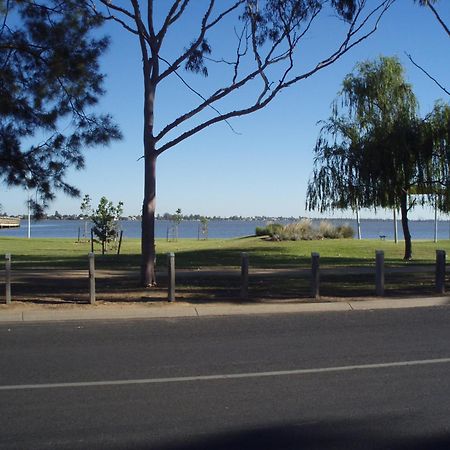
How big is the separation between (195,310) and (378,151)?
15094mm

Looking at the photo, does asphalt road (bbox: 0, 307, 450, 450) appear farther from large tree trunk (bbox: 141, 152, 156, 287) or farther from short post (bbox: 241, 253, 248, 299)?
large tree trunk (bbox: 141, 152, 156, 287)

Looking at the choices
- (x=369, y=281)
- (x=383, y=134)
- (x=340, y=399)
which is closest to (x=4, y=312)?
(x=340, y=399)

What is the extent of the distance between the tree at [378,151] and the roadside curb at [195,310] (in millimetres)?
12433

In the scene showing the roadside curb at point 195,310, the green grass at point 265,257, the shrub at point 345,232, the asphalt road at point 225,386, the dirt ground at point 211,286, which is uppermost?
the shrub at point 345,232

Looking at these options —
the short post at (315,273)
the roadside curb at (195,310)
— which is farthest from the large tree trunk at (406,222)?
the short post at (315,273)

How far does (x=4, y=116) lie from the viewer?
12766mm

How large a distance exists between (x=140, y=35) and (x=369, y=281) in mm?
8502

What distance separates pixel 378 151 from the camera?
2527 cm

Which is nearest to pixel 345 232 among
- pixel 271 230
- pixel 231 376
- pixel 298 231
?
pixel 298 231

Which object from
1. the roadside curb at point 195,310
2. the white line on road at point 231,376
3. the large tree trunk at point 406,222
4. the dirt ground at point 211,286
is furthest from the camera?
the large tree trunk at point 406,222

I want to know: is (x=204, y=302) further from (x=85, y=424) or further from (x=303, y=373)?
(x=85, y=424)

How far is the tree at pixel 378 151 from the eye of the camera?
25500 mm

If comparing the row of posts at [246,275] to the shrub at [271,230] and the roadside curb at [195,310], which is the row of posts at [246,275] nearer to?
the roadside curb at [195,310]

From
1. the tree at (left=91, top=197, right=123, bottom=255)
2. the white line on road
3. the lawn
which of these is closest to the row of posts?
the lawn
